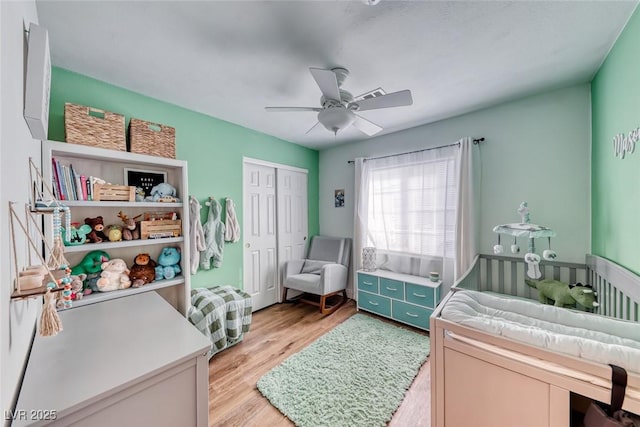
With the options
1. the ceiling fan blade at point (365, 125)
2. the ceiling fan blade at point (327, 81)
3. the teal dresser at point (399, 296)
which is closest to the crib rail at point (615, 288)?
the teal dresser at point (399, 296)

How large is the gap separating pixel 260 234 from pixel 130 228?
1.57m

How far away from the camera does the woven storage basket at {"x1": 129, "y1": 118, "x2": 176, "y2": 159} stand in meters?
1.95

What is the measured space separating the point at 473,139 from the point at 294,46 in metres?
2.17

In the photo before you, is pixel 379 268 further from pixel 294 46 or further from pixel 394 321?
pixel 294 46

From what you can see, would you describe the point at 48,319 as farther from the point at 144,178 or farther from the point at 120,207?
the point at 144,178

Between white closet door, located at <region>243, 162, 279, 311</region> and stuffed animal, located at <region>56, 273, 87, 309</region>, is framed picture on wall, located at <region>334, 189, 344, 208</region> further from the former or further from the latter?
stuffed animal, located at <region>56, 273, 87, 309</region>

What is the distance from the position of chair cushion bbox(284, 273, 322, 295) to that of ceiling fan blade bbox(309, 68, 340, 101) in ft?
7.56

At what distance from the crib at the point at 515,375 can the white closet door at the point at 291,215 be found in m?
2.55

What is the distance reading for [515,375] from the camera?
1059 mm

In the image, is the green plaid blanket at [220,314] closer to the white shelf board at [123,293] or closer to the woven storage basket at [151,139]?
the white shelf board at [123,293]

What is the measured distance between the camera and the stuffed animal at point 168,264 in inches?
81.9

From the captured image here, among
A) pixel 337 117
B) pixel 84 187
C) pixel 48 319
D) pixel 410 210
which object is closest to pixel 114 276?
pixel 84 187

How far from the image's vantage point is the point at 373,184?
11.4 ft

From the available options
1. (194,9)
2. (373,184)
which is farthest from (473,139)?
(194,9)
